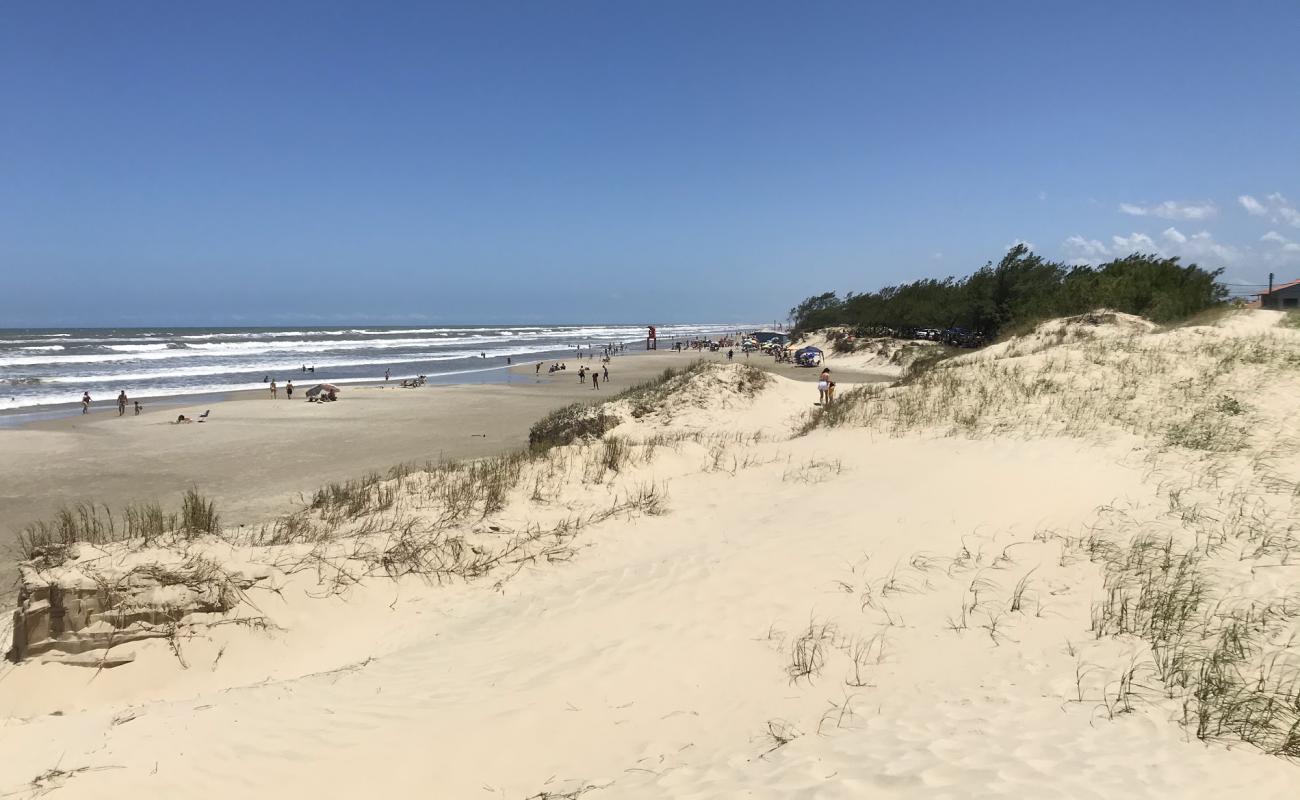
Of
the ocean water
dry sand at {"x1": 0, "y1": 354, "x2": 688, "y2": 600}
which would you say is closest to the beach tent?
dry sand at {"x1": 0, "y1": 354, "x2": 688, "y2": 600}

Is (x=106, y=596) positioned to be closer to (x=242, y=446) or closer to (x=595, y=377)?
(x=242, y=446)

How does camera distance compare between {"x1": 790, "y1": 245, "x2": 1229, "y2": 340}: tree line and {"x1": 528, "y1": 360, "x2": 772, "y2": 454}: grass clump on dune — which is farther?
{"x1": 790, "y1": 245, "x2": 1229, "y2": 340}: tree line

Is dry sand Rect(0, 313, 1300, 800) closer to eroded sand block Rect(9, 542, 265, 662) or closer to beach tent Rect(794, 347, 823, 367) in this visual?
eroded sand block Rect(9, 542, 265, 662)

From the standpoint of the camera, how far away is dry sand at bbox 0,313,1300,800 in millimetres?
3746

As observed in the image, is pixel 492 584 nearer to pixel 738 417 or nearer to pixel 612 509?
pixel 612 509

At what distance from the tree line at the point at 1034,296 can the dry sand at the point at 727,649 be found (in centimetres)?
2394

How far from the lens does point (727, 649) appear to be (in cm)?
545

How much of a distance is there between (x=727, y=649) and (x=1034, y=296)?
44.3 metres

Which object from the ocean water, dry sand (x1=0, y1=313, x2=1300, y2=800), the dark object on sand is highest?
the ocean water

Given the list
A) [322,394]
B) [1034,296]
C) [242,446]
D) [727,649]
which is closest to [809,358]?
[1034,296]

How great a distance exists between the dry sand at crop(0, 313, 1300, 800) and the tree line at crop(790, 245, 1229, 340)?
23940 mm

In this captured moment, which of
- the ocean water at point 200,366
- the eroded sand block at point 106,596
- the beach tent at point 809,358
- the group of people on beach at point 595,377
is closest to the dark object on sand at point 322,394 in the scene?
the ocean water at point 200,366

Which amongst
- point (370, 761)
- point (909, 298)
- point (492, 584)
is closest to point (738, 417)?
point (492, 584)

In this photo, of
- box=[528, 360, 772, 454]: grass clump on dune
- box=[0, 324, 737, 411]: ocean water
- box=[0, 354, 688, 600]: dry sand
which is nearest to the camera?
box=[0, 354, 688, 600]: dry sand
